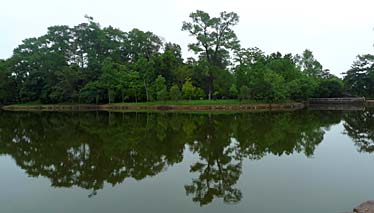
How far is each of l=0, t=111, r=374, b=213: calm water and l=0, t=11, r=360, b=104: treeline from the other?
2681 cm

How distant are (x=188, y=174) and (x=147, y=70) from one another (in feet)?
118

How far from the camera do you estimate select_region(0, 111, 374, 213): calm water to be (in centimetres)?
624

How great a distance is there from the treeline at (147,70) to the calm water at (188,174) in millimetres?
26807

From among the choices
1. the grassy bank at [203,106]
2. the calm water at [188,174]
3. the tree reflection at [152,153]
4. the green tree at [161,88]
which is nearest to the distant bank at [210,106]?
the grassy bank at [203,106]

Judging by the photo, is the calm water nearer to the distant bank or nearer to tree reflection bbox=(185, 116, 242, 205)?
tree reflection bbox=(185, 116, 242, 205)

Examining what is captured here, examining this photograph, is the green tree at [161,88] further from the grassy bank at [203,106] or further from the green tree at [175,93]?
the green tree at [175,93]

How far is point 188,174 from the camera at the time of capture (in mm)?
8562

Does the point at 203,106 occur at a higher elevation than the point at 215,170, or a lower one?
higher

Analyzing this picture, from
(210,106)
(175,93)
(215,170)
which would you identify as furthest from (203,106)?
(215,170)

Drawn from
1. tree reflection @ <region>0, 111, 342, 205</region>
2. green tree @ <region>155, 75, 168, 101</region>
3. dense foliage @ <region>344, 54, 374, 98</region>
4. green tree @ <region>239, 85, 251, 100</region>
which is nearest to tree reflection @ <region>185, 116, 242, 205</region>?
tree reflection @ <region>0, 111, 342, 205</region>

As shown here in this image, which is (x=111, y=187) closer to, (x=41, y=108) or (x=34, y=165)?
(x=34, y=165)

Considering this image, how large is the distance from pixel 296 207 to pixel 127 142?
9016 millimetres

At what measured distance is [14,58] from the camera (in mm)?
54344

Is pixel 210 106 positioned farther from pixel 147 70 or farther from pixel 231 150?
pixel 231 150
